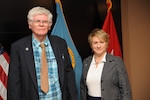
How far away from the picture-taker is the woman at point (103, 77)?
2131 mm

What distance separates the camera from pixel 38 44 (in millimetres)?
1918

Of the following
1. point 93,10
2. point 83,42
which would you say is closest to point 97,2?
point 93,10

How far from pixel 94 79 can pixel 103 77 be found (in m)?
0.09

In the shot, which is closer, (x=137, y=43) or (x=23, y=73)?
(x=23, y=73)

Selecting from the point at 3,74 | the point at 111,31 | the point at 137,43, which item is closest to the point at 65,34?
the point at 111,31

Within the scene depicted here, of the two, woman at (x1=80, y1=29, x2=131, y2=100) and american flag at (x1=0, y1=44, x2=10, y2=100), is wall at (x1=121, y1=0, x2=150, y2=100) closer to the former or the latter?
woman at (x1=80, y1=29, x2=131, y2=100)

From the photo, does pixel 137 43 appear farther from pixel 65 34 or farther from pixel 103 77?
pixel 103 77

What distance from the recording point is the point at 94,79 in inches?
84.7

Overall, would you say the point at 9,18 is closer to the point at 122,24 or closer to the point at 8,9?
the point at 8,9

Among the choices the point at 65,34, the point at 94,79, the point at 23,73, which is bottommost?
the point at 94,79

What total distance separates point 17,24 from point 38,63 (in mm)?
688

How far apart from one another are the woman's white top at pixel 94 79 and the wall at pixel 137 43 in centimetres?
141

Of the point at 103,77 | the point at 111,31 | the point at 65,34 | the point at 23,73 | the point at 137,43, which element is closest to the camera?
the point at 23,73

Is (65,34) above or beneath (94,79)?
above
